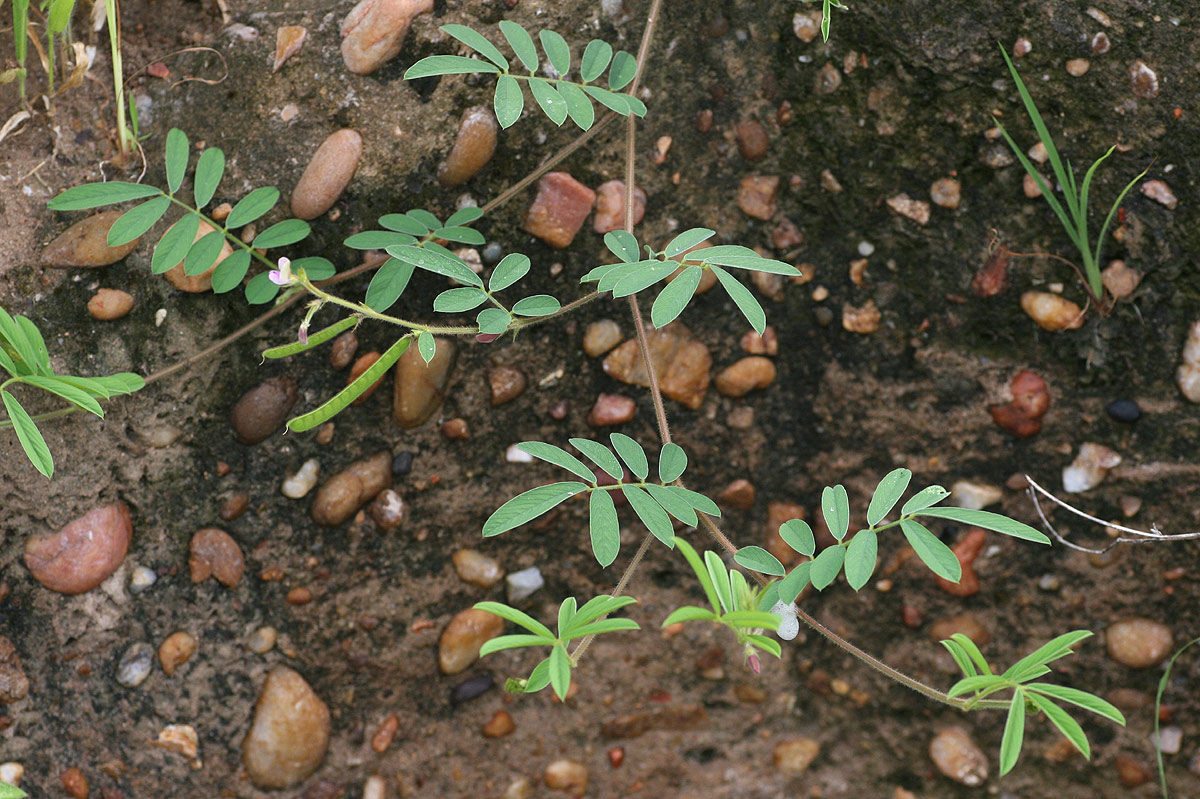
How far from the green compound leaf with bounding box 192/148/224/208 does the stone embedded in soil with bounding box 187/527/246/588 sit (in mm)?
634

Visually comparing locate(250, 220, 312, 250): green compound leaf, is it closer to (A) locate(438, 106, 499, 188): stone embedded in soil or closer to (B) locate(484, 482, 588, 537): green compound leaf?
(A) locate(438, 106, 499, 188): stone embedded in soil

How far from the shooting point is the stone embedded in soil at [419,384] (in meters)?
1.69

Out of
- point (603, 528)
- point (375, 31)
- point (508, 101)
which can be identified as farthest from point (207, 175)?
point (603, 528)

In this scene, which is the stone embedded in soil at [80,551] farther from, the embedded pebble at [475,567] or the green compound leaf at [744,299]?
the green compound leaf at [744,299]

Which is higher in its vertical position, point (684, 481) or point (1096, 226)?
point (1096, 226)

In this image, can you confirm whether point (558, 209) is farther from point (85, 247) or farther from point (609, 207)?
point (85, 247)

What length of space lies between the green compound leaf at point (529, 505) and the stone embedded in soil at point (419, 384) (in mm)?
519

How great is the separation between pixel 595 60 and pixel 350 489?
3.08 ft

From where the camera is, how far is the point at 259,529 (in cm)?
171

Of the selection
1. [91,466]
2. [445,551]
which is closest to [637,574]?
[445,551]

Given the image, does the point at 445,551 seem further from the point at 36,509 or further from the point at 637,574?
the point at 36,509

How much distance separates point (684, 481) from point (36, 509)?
1254mm

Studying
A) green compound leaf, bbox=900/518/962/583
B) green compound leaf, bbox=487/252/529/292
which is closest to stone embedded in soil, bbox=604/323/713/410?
green compound leaf, bbox=487/252/529/292

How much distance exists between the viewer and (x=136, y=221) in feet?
5.00
